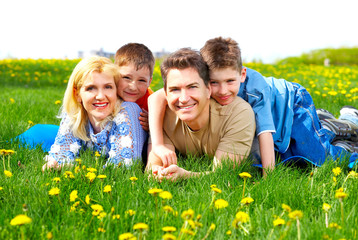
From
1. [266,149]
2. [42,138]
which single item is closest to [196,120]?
[266,149]

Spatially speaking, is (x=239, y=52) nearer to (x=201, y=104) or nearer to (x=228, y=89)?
(x=228, y=89)

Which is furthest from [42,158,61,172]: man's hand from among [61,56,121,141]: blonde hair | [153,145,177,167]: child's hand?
[153,145,177,167]: child's hand

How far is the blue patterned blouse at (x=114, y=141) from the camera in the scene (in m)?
2.90

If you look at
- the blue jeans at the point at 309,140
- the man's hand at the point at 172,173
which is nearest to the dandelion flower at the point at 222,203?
the man's hand at the point at 172,173

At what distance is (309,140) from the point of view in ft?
10.5

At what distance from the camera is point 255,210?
199 centimetres

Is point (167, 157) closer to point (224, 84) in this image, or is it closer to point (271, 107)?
point (224, 84)

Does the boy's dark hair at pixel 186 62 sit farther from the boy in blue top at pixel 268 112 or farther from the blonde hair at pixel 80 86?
the blonde hair at pixel 80 86

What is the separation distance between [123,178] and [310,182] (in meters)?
1.20

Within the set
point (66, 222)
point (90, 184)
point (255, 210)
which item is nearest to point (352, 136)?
point (255, 210)

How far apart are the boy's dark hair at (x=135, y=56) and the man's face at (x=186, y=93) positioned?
750 millimetres

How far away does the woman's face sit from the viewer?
2.98 m

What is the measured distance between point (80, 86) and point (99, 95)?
0.21 m

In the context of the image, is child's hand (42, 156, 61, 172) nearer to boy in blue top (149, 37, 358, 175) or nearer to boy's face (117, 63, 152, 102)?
boy in blue top (149, 37, 358, 175)
